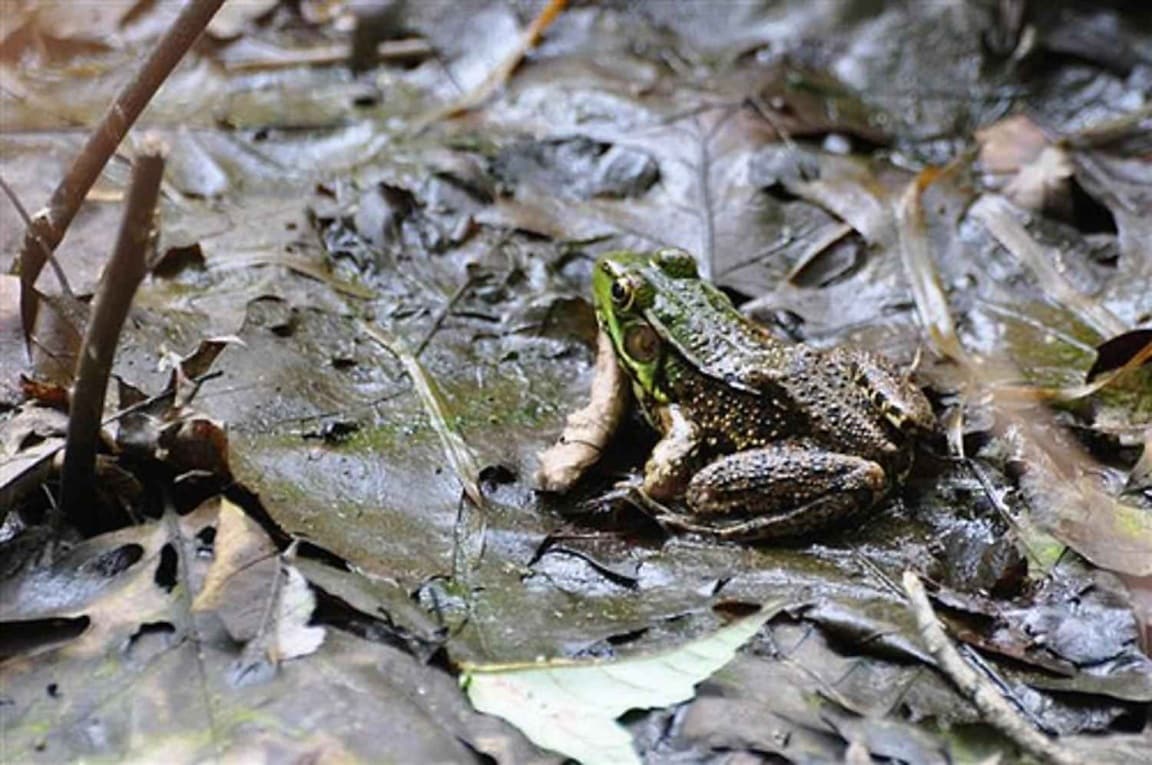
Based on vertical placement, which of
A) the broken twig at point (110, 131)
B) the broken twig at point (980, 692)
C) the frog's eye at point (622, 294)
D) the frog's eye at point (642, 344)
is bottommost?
the frog's eye at point (642, 344)

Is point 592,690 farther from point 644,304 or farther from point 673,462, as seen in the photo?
point 644,304

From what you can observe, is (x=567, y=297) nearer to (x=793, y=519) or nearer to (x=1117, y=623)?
(x=793, y=519)

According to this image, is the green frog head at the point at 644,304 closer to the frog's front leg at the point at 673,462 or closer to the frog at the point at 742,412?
the frog at the point at 742,412


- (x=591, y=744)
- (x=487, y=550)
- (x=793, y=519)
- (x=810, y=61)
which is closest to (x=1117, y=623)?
(x=793, y=519)

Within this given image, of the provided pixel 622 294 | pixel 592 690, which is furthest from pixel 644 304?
pixel 592 690

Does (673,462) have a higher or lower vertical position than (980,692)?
lower

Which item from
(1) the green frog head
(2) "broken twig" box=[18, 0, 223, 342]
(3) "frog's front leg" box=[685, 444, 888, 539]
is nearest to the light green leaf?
(3) "frog's front leg" box=[685, 444, 888, 539]

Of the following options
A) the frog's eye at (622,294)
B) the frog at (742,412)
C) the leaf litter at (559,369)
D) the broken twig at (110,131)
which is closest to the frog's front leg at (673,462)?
the frog at (742,412)
